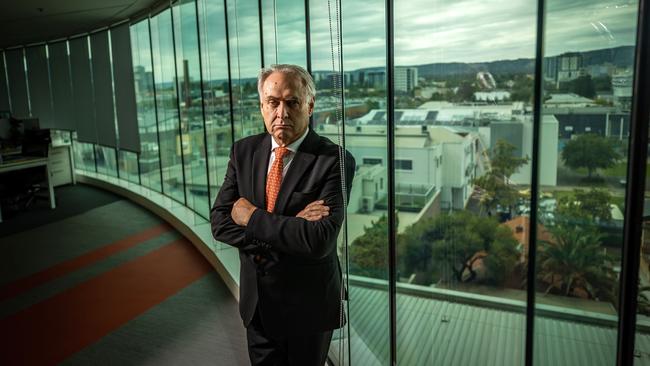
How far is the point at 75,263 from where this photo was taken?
17.6ft

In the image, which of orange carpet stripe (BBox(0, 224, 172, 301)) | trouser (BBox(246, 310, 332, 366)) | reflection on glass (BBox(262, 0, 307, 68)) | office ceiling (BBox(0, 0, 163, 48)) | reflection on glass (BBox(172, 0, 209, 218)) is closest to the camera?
trouser (BBox(246, 310, 332, 366))

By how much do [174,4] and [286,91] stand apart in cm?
563

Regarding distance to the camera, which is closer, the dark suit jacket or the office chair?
the dark suit jacket

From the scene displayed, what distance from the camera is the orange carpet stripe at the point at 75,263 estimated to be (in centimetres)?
468

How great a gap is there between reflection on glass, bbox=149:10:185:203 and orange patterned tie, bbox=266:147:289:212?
5579 mm

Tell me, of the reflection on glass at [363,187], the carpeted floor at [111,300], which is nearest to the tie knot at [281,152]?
the reflection on glass at [363,187]

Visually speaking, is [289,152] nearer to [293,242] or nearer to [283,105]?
[283,105]

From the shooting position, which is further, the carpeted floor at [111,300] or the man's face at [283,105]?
the carpeted floor at [111,300]

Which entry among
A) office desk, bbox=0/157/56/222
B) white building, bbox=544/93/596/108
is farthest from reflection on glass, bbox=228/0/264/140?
office desk, bbox=0/157/56/222

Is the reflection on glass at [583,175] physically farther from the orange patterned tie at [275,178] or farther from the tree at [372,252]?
the tree at [372,252]

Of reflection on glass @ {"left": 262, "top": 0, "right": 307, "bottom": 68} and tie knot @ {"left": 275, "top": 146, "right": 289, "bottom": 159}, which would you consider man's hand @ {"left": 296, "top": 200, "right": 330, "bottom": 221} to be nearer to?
tie knot @ {"left": 275, "top": 146, "right": 289, "bottom": 159}

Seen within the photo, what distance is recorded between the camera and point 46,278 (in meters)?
4.93

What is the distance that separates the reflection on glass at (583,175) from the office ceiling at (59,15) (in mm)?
6609

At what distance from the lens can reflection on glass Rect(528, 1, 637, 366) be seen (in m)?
1.20
